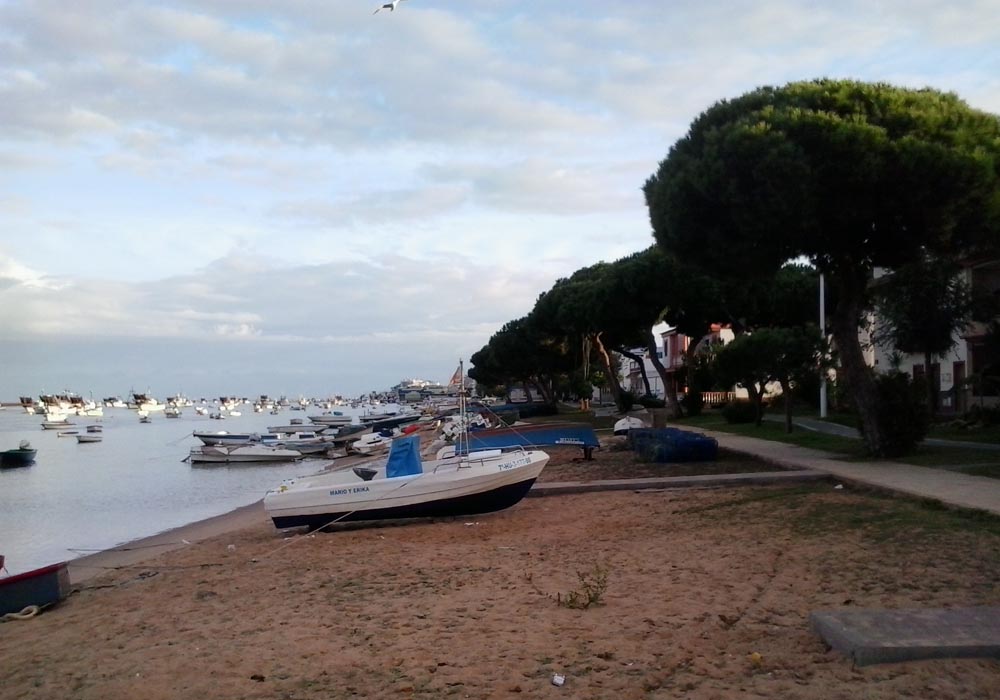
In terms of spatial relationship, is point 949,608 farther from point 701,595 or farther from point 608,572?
point 608,572

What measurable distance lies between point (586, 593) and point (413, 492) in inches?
274

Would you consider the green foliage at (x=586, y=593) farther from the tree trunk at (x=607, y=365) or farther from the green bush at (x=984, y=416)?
the tree trunk at (x=607, y=365)

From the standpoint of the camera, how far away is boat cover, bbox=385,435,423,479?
1518cm

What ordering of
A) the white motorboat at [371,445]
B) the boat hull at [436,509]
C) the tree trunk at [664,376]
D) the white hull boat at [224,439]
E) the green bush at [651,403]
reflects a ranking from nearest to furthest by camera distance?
the boat hull at [436,509] → the tree trunk at [664,376] → the white motorboat at [371,445] → the white hull boat at [224,439] → the green bush at [651,403]

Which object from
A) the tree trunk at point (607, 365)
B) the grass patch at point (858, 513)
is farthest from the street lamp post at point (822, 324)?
the grass patch at point (858, 513)

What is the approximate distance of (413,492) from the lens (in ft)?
48.5

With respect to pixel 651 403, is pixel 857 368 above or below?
A: above

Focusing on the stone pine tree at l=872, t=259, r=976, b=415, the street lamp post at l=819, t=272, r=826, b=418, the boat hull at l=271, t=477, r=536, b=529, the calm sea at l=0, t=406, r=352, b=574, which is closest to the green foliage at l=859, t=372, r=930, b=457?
the boat hull at l=271, t=477, r=536, b=529

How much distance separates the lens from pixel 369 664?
6.85m

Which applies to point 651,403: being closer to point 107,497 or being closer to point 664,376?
point 664,376

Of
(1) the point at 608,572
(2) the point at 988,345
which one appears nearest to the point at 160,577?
(1) the point at 608,572

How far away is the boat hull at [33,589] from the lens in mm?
11133

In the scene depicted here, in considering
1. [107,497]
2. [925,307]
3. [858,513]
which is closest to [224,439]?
[107,497]

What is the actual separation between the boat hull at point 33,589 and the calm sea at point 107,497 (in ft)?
20.0
